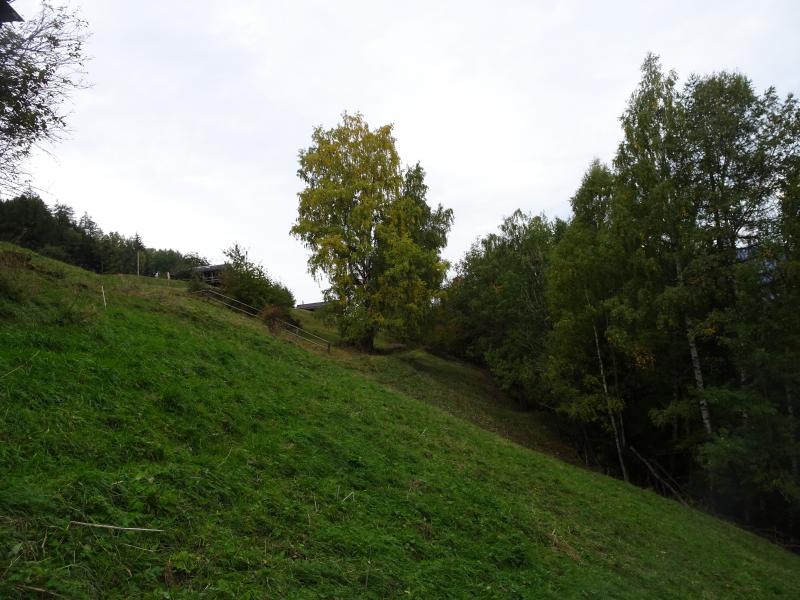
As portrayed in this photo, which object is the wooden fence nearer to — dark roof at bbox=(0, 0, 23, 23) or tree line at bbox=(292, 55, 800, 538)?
tree line at bbox=(292, 55, 800, 538)

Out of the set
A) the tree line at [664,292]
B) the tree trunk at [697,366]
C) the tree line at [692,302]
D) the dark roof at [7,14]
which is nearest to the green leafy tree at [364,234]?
the tree line at [664,292]

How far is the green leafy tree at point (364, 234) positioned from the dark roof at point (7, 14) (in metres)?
19.1

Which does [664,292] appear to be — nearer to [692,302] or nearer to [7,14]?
[692,302]

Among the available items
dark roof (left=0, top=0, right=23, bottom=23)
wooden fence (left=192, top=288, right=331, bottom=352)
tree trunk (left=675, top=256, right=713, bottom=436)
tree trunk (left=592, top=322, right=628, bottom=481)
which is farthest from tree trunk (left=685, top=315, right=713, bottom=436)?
dark roof (left=0, top=0, right=23, bottom=23)

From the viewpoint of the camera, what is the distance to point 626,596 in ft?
24.5

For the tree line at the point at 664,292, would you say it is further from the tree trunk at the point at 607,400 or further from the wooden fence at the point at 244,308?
the wooden fence at the point at 244,308

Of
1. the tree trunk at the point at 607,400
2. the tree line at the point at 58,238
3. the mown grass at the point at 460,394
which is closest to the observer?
the tree trunk at the point at 607,400

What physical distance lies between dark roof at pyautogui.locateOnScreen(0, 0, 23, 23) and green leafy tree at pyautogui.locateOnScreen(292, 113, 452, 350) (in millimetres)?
19063

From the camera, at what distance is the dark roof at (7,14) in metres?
10.0

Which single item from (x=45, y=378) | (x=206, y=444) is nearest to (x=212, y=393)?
(x=206, y=444)

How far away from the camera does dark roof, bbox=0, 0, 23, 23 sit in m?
10.0

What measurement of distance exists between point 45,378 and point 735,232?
22.4m

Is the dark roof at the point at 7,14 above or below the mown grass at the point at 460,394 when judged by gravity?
above

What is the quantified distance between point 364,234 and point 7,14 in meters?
21.3
